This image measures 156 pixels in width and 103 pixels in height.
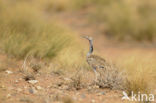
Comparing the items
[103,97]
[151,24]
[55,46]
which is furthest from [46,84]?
[151,24]

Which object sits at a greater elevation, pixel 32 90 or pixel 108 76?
pixel 108 76

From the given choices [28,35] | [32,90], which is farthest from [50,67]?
[28,35]

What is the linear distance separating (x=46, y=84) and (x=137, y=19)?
376 inches

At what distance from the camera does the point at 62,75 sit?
6.52 metres

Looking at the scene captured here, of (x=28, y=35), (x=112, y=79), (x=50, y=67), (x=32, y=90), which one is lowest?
(x=32, y=90)

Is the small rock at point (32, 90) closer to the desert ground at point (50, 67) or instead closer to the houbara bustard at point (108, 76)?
the desert ground at point (50, 67)

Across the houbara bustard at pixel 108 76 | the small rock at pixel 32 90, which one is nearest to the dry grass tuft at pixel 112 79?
the houbara bustard at pixel 108 76

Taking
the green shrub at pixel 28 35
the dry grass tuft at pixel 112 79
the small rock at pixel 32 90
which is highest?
the green shrub at pixel 28 35

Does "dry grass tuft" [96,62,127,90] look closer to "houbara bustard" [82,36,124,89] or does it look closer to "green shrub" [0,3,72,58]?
"houbara bustard" [82,36,124,89]

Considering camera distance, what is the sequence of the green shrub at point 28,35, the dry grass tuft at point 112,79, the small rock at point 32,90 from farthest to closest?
the green shrub at point 28,35 < the dry grass tuft at point 112,79 < the small rock at point 32,90

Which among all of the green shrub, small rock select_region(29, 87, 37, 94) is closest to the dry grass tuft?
small rock select_region(29, 87, 37, 94)

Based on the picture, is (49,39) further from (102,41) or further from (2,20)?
(102,41)

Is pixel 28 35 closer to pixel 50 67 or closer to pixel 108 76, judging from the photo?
pixel 50 67

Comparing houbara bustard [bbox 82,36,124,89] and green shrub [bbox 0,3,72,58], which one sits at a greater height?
green shrub [bbox 0,3,72,58]
